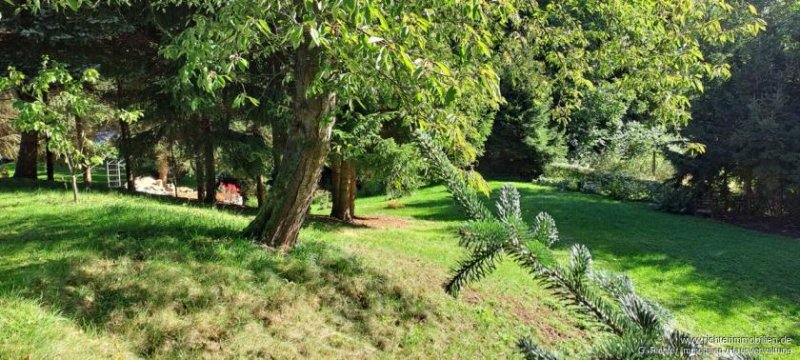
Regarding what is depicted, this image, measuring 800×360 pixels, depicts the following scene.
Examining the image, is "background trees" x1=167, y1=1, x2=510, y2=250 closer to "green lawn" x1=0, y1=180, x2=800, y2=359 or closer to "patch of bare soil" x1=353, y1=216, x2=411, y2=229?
"green lawn" x1=0, y1=180, x2=800, y2=359

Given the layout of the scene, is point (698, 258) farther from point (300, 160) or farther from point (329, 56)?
point (329, 56)

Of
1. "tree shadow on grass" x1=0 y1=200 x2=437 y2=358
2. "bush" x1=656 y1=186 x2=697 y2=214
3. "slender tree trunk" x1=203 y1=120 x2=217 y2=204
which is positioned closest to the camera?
"tree shadow on grass" x1=0 y1=200 x2=437 y2=358

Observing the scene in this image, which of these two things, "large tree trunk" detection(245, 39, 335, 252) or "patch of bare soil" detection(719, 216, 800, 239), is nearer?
"large tree trunk" detection(245, 39, 335, 252)

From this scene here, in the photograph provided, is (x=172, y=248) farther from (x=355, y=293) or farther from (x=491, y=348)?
(x=491, y=348)

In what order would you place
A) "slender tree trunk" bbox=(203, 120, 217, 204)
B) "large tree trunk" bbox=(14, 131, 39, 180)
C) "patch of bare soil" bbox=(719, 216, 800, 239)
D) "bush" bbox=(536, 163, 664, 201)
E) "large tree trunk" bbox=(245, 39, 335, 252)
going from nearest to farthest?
1. "large tree trunk" bbox=(245, 39, 335, 252)
2. "slender tree trunk" bbox=(203, 120, 217, 204)
3. "large tree trunk" bbox=(14, 131, 39, 180)
4. "patch of bare soil" bbox=(719, 216, 800, 239)
5. "bush" bbox=(536, 163, 664, 201)

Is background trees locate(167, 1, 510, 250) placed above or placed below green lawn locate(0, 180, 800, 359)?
above

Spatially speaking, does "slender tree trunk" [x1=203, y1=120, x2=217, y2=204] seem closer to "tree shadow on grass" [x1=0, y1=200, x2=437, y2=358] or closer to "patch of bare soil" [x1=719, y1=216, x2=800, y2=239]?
"tree shadow on grass" [x1=0, y1=200, x2=437, y2=358]

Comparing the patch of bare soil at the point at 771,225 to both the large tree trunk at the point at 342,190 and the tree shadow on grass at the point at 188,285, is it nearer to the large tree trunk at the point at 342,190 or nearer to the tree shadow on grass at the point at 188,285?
the large tree trunk at the point at 342,190

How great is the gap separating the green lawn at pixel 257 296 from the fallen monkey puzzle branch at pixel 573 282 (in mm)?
764

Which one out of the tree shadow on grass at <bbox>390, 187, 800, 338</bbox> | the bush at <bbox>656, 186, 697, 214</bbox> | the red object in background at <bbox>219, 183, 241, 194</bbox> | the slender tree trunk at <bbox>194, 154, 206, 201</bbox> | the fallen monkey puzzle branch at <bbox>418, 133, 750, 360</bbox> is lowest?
the tree shadow on grass at <bbox>390, 187, 800, 338</bbox>

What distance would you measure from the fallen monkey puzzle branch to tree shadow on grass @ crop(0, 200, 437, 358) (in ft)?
11.4

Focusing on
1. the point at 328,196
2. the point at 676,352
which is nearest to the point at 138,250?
the point at 676,352

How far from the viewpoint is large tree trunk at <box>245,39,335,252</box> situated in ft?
19.7

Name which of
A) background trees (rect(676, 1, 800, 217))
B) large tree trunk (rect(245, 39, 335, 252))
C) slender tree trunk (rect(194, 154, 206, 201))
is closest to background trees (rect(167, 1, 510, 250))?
large tree trunk (rect(245, 39, 335, 252))
